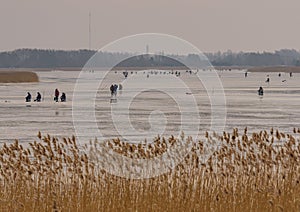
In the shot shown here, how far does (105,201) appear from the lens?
984cm

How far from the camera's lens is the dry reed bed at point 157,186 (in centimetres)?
969

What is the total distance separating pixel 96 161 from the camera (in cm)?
1111

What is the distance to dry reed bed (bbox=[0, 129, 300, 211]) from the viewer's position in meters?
9.69

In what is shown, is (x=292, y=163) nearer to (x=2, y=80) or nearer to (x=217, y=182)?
(x=217, y=182)

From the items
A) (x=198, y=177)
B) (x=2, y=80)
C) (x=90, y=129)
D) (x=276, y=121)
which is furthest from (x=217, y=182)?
(x=2, y=80)

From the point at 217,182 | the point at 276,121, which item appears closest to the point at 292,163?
the point at 217,182

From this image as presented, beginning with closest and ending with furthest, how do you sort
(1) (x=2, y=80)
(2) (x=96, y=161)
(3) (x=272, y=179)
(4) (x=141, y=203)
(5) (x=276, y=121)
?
1. (4) (x=141, y=203)
2. (3) (x=272, y=179)
3. (2) (x=96, y=161)
4. (5) (x=276, y=121)
5. (1) (x=2, y=80)

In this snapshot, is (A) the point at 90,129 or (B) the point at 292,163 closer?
(B) the point at 292,163

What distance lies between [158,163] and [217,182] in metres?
1.10

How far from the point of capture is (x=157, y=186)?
10227 mm

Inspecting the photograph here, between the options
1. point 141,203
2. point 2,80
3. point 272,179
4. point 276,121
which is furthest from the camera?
point 2,80

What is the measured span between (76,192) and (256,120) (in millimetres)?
23058

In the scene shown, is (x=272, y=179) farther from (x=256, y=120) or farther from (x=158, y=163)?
(x=256, y=120)

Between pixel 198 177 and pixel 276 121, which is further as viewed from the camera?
pixel 276 121
